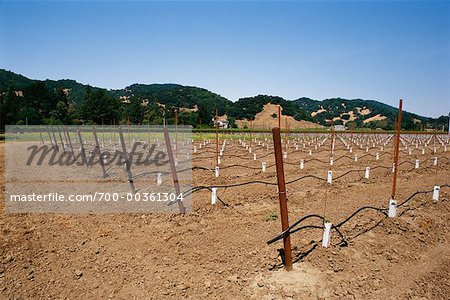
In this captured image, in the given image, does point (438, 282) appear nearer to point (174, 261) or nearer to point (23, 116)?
point (174, 261)

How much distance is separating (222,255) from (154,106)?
74741 millimetres

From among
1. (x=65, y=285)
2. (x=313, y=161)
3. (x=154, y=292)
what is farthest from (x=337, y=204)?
(x=313, y=161)

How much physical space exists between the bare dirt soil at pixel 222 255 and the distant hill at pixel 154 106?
423cm

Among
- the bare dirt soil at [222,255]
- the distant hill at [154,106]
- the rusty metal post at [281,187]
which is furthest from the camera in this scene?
the distant hill at [154,106]

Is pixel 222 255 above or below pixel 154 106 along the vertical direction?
below

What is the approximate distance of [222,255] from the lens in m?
4.90

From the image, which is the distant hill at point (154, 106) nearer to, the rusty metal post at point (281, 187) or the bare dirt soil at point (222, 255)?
the bare dirt soil at point (222, 255)

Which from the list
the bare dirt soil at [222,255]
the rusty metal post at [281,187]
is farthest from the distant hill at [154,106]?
the rusty metal post at [281,187]

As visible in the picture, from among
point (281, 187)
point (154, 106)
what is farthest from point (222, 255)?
point (154, 106)

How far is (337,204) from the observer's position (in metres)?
8.00

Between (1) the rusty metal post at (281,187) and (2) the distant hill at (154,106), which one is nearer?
(1) the rusty metal post at (281,187)

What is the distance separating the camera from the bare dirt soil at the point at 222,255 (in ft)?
12.9

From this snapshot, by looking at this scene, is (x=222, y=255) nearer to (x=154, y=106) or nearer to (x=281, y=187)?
(x=281, y=187)

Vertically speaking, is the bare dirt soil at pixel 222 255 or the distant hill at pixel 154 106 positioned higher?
the distant hill at pixel 154 106
